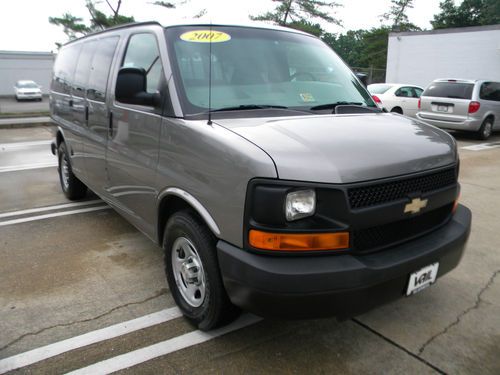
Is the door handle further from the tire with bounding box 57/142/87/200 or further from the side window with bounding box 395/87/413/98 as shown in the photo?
the side window with bounding box 395/87/413/98

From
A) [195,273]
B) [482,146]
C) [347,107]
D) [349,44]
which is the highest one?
[349,44]

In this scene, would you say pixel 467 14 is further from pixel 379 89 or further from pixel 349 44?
pixel 379 89

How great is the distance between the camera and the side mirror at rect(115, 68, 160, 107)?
2879mm

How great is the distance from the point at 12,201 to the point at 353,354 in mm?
5184

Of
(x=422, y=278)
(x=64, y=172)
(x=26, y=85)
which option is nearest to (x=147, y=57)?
(x=422, y=278)

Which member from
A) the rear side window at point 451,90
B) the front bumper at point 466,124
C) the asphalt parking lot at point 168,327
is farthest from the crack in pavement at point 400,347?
the rear side window at point 451,90

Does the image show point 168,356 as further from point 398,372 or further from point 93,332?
point 398,372

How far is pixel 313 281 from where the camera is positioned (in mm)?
2113

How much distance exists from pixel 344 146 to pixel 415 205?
55 cm

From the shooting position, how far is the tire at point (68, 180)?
5.70m

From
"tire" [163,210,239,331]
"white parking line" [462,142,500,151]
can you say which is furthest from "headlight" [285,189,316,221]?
"white parking line" [462,142,500,151]

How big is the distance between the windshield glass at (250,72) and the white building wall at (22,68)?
38219 millimetres

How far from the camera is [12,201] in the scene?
19.5 ft

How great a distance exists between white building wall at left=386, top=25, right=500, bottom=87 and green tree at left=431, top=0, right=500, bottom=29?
75.6 ft
